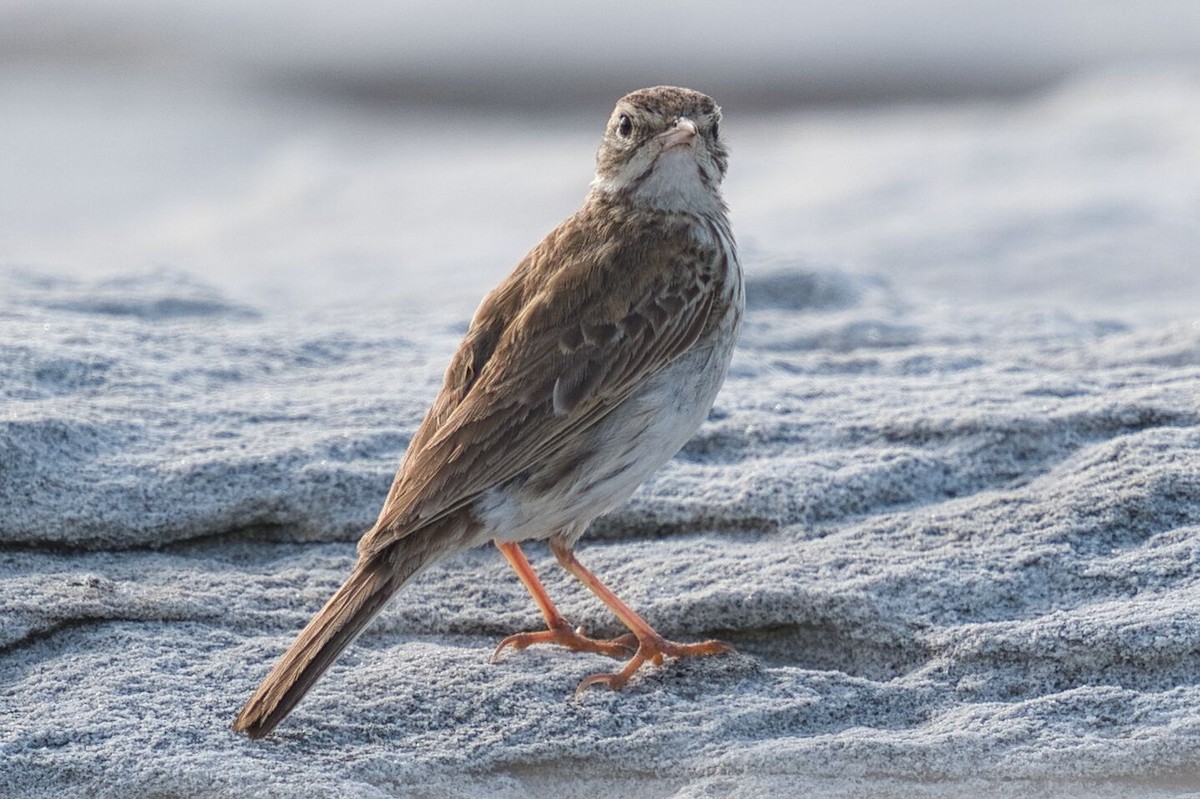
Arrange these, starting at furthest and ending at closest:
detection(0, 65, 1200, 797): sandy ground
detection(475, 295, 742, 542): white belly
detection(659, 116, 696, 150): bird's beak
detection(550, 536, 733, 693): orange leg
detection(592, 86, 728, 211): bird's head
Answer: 1. detection(592, 86, 728, 211): bird's head
2. detection(659, 116, 696, 150): bird's beak
3. detection(475, 295, 742, 542): white belly
4. detection(550, 536, 733, 693): orange leg
5. detection(0, 65, 1200, 797): sandy ground

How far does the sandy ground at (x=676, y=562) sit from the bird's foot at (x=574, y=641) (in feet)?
0.16

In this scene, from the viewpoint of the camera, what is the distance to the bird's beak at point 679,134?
4.95 meters

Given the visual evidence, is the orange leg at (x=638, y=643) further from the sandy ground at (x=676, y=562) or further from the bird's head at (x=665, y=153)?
the bird's head at (x=665, y=153)

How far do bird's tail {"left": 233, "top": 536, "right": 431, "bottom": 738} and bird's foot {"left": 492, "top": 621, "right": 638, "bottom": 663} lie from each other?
1.27ft

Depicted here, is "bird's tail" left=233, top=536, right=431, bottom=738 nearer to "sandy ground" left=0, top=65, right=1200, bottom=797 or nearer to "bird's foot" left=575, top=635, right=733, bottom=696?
"sandy ground" left=0, top=65, right=1200, bottom=797

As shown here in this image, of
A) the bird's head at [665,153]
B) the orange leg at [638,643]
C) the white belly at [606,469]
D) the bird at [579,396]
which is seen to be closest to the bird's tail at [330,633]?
the bird at [579,396]

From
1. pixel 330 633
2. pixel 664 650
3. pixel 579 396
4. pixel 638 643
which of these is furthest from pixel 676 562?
pixel 330 633

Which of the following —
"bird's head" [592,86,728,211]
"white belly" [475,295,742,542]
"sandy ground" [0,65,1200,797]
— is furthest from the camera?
"bird's head" [592,86,728,211]

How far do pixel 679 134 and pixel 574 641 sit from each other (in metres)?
1.49

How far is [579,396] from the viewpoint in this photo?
14.9 ft

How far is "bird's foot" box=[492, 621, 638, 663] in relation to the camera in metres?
4.54

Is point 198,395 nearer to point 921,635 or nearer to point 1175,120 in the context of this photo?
point 921,635

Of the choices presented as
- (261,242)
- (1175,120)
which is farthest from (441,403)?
(1175,120)

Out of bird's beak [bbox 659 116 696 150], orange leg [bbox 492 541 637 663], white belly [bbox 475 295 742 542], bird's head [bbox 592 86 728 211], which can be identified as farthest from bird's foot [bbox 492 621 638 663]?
bird's beak [bbox 659 116 696 150]
